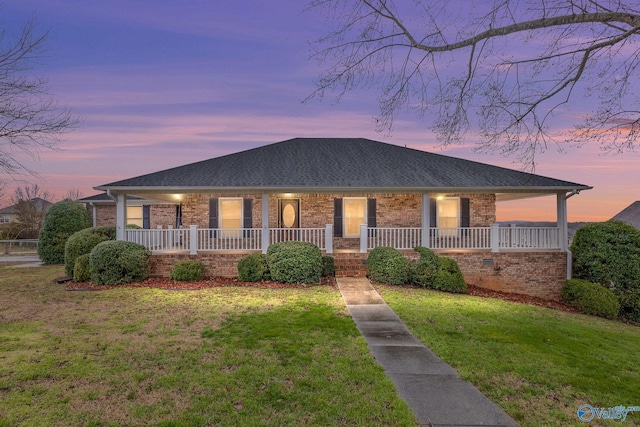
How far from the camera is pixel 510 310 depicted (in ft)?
29.0

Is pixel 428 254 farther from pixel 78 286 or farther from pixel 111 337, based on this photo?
pixel 78 286

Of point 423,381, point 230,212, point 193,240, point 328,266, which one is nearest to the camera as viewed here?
point 423,381

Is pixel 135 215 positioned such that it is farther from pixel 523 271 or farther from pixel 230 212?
pixel 523 271

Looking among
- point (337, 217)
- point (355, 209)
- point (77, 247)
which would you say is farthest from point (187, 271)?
point (355, 209)

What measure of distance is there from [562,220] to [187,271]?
1432 cm

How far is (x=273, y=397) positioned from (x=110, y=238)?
12.7 meters

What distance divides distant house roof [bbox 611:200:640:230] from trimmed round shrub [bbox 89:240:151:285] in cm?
3188

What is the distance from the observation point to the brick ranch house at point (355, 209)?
1229 centimetres

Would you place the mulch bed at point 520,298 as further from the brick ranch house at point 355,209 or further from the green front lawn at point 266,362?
the green front lawn at point 266,362

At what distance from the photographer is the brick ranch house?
484 inches

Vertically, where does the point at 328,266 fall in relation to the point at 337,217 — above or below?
below

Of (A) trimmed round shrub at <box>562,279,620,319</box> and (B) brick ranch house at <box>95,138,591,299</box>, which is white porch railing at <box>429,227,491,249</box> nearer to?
(B) brick ranch house at <box>95,138,591,299</box>

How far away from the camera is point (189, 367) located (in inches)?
186

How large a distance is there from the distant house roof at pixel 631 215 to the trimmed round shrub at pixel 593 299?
19039 millimetres
